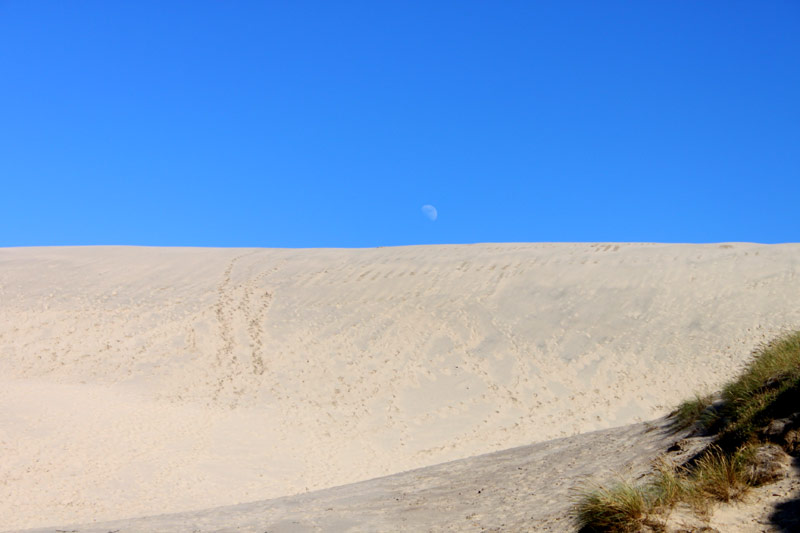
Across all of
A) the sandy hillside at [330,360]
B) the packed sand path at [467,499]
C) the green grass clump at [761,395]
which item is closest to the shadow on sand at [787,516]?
the green grass clump at [761,395]

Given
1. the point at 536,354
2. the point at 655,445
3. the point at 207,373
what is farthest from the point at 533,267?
the point at 655,445

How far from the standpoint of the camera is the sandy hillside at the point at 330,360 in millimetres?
13023

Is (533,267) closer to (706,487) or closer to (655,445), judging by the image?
(655,445)

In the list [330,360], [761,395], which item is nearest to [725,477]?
[761,395]

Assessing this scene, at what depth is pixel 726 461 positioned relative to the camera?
17.1ft

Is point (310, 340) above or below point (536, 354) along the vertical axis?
above

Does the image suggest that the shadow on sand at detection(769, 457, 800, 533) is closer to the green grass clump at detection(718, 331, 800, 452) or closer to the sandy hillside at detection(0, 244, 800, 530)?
the green grass clump at detection(718, 331, 800, 452)

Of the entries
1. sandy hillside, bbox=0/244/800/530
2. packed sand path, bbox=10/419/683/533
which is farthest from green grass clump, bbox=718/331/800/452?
sandy hillside, bbox=0/244/800/530

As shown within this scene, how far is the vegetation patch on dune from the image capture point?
4660 millimetres

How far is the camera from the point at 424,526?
6.32 m

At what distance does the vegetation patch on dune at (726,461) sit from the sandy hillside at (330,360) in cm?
795

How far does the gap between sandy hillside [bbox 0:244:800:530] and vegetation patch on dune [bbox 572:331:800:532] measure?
795cm

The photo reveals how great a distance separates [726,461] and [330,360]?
14.2 m

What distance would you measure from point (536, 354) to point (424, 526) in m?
12.5
